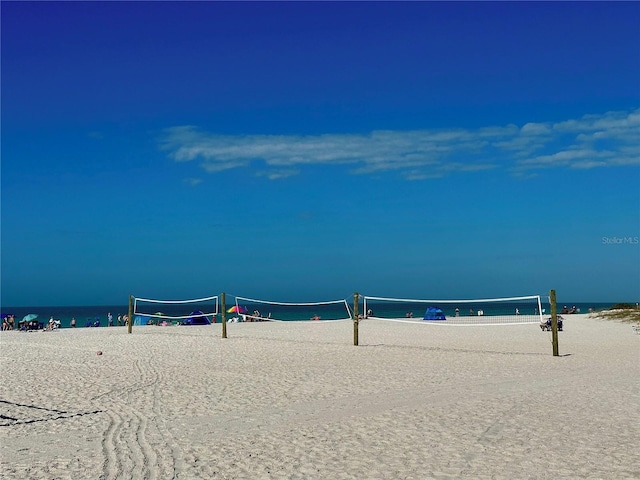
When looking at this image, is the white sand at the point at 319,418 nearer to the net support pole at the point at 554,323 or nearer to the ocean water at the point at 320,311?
the net support pole at the point at 554,323

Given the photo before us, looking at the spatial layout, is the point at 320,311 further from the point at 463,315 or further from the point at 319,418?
the point at 319,418

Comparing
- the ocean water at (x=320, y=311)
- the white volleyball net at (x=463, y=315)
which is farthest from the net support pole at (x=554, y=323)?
the ocean water at (x=320, y=311)

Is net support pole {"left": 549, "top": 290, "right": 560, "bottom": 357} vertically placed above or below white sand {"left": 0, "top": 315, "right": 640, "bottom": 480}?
above

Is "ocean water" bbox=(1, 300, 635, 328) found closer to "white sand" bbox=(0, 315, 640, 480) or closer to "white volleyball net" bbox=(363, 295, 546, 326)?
"white volleyball net" bbox=(363, 295, 546, 326)

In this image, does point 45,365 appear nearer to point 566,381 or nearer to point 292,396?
Answer: point 292,396

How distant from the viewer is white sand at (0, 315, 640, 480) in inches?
198

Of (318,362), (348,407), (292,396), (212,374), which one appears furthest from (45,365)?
(348,407)

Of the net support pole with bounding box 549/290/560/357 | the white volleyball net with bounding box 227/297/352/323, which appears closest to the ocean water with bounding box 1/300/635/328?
the white volleyball net with bounding box 227/297/352/323

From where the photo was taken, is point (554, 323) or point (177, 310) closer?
point (554, 323)

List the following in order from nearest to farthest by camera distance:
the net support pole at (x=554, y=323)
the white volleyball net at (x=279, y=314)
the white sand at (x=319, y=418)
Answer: the white sand at (x=319, y=418), the net support pole at (x=554, y=323), the white volleyball net at (x=279, y=314)

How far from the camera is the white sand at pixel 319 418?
5027mm

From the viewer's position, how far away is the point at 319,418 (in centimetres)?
691

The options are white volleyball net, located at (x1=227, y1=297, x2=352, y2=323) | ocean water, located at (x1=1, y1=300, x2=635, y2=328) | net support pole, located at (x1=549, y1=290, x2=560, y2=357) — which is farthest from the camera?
ocean water, located at (x1=1, y1=300, x2=635, y2=328)

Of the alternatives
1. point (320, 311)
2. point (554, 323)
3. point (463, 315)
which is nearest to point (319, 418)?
point (554, 323)
